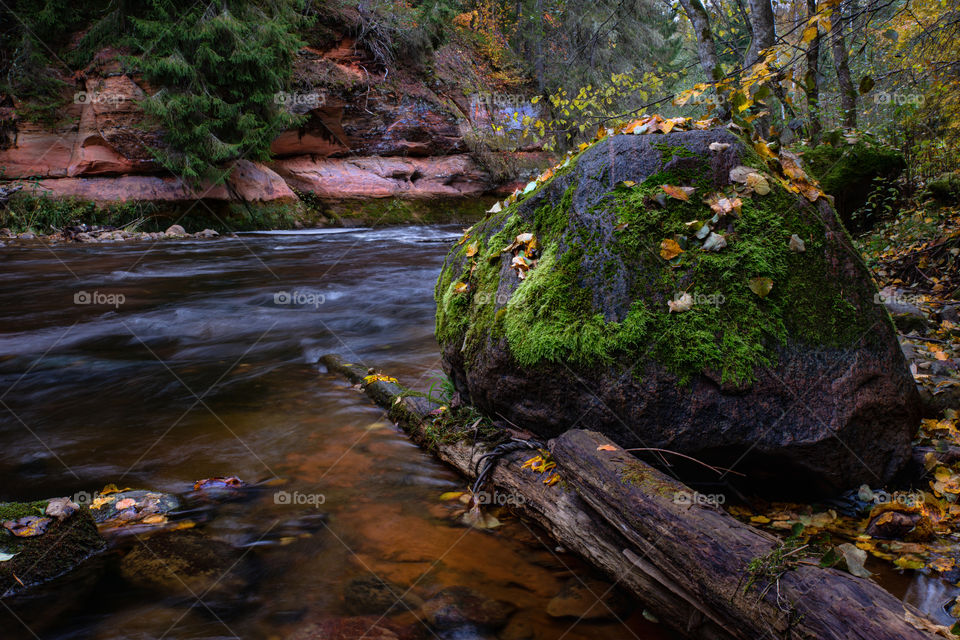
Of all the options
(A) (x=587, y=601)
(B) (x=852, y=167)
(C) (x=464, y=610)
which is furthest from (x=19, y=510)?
(B) (x=852, y=167)

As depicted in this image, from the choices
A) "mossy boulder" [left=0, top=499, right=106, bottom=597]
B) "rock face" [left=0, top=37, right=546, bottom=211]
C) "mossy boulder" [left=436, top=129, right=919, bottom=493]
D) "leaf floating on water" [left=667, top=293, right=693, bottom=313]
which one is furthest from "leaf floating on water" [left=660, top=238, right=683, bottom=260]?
"rock face" [left=0, top=37, right=546, bottom=211]

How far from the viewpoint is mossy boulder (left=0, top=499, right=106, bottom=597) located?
216 centimetres

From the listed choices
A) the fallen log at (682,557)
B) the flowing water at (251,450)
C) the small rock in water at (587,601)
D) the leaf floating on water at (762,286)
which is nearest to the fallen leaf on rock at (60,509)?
the flowing water at (251,450)

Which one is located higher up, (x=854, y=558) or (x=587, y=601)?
(x=854, y=558)

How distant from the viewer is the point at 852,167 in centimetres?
766

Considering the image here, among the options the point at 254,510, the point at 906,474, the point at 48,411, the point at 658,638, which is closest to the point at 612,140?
the point at 906,474

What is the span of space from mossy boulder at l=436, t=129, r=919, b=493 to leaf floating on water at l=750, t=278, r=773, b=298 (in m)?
0.01

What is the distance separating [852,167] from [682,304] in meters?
6.90

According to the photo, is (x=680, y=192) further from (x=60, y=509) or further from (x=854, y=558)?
(x=60, y=509)

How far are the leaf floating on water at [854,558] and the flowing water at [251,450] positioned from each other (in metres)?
0.75

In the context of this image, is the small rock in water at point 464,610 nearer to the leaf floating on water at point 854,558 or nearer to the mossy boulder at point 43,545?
the leaf floating on water at point 854,558

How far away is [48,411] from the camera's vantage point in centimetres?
425

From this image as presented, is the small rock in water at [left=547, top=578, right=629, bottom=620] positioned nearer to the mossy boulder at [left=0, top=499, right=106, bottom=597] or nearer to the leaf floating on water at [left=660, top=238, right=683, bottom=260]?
the leaf floating on water at [left=660, top=238, right=683, bottom=260]

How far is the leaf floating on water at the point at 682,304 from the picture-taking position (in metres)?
2.62
